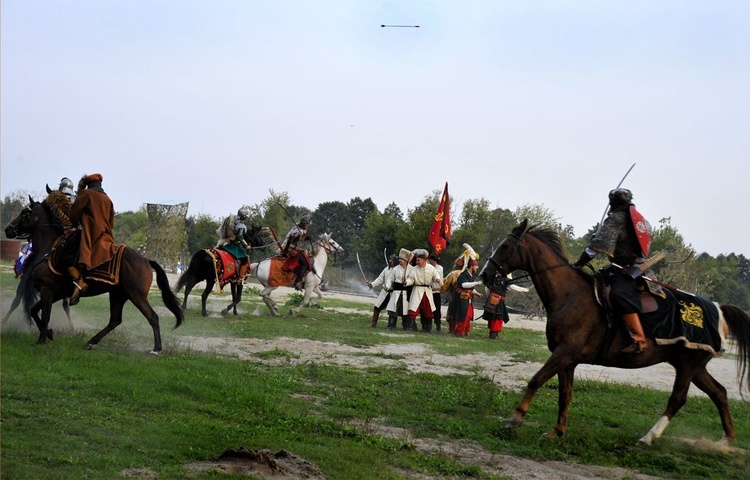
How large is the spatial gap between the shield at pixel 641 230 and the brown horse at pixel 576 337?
764mm

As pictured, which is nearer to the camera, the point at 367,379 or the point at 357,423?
the point at 357,423

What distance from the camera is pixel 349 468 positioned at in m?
6.96

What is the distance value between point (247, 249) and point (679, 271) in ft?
82.6

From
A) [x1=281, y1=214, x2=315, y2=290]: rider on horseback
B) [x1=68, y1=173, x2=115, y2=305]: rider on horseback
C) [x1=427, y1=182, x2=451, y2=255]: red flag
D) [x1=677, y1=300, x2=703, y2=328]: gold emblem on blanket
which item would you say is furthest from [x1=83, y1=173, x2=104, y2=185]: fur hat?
[x1=427, y1=182, x2=451, y2=255]: red flag

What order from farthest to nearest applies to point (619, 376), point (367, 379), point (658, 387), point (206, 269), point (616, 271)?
point (206, 269)
point (619, 376)
point (658, 387)
point (367, 379)
point (616, 271)

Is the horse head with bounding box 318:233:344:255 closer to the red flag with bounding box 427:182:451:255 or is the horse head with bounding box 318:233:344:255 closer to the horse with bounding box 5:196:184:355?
the red flag with bounding box 427:182:451:255

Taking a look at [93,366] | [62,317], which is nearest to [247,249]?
[62,317]

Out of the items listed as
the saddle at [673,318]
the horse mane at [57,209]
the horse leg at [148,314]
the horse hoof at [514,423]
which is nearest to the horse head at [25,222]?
the horse mane at [57,209]

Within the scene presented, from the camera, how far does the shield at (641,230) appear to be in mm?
10000

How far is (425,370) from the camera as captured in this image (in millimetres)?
13992

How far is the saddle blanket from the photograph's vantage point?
31.6ft

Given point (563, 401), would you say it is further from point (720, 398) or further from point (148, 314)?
point (148, 314)

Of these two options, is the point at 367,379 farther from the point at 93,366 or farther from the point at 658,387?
the point at 658,387

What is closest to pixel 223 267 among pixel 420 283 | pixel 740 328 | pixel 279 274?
pixel 279 274
